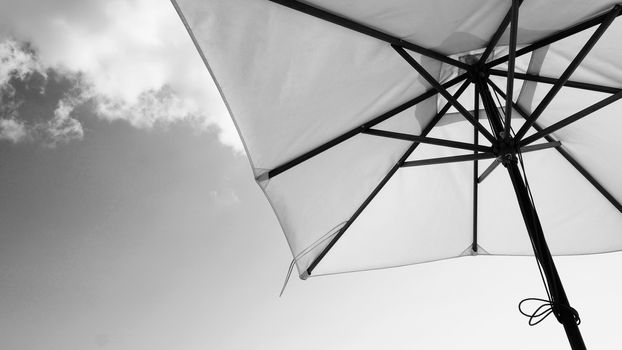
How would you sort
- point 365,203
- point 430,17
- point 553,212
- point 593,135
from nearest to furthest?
point 430,17 → point 593,135 → point 365,203 → point 553,212

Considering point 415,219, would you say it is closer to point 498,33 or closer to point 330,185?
point 330,185

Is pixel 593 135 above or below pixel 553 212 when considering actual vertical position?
above

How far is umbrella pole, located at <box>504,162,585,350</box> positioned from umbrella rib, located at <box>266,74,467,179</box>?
44.5 inches

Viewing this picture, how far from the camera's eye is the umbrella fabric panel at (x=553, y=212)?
343cm

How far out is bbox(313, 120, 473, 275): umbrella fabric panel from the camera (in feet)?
11.6

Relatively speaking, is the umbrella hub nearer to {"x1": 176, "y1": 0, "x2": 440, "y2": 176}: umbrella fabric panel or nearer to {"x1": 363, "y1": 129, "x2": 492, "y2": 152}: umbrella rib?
{"x1": 363, "y1": 129, "x2": 492, "y2": 152}: umbrella rib

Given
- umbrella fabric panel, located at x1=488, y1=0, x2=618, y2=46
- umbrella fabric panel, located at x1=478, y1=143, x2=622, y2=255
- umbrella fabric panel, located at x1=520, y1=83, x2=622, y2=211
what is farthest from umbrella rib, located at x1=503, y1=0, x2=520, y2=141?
umbrella fabric panel, located at x1=478, y1=143, x2=622, y2=255

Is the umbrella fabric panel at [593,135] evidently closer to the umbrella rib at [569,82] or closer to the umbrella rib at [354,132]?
the umbrella rib at [569,82]

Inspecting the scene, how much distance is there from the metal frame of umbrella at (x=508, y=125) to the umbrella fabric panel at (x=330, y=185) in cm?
9

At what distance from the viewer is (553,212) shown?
356 centimetres

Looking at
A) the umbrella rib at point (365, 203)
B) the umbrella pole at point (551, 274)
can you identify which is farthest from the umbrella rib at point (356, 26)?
the umbrella pole at point (551, 274)

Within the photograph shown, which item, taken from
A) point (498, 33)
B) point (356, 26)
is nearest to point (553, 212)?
point (498, 33)

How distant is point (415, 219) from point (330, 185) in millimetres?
1036

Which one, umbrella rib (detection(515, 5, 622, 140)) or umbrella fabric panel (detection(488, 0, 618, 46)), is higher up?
umbrella fabric panel (detection(488, 0, 618, 46))
